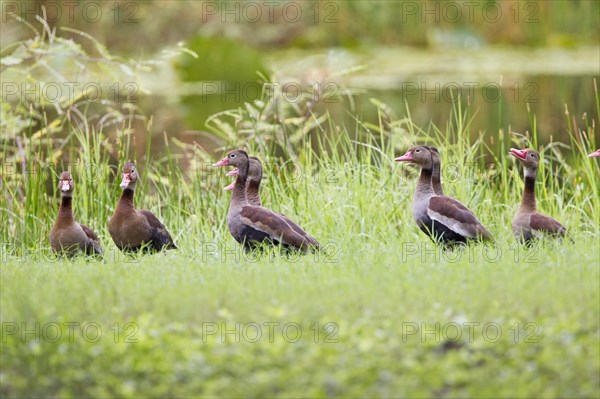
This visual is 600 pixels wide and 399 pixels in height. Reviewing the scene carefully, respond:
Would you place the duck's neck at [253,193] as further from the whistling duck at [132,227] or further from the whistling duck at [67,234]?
the whistling duck at [67,234]

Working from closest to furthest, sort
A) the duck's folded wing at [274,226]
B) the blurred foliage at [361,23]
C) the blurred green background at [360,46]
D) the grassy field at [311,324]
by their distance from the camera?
the grassy field at [311,324]
the duck's folded wing at [274,226]
the blurred green background at [360,46]
the blurred foliage at [361,23]

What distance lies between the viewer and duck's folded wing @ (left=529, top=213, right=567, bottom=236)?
24.7 ft

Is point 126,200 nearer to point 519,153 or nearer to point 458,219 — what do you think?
point 458,219

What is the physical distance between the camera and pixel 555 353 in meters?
5.59

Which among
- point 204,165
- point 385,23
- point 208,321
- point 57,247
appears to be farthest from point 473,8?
point 208,321

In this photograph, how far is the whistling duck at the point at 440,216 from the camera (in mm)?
7570

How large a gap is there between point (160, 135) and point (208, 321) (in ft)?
39.3

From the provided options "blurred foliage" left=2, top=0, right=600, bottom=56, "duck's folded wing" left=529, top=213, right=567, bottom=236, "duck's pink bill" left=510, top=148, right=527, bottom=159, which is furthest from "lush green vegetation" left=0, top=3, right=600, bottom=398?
"blurred foliage" left=2, top=0, right=600, bottom=56

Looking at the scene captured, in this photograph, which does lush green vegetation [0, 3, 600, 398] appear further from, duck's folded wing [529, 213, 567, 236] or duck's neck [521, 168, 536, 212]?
duck's neck [521, 168, 536, 212]

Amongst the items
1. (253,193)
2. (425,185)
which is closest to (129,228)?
(253,193)

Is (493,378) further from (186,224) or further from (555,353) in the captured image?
(186,224)

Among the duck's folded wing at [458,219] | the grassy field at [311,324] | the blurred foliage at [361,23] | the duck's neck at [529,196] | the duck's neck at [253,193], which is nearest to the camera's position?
the grassy field at [311,324]

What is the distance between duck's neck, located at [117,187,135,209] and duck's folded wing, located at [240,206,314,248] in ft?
2.85

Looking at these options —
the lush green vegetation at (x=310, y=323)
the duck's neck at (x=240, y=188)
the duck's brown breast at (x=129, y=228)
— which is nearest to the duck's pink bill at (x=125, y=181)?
the duck's brown breast at (x=129, y=228)
